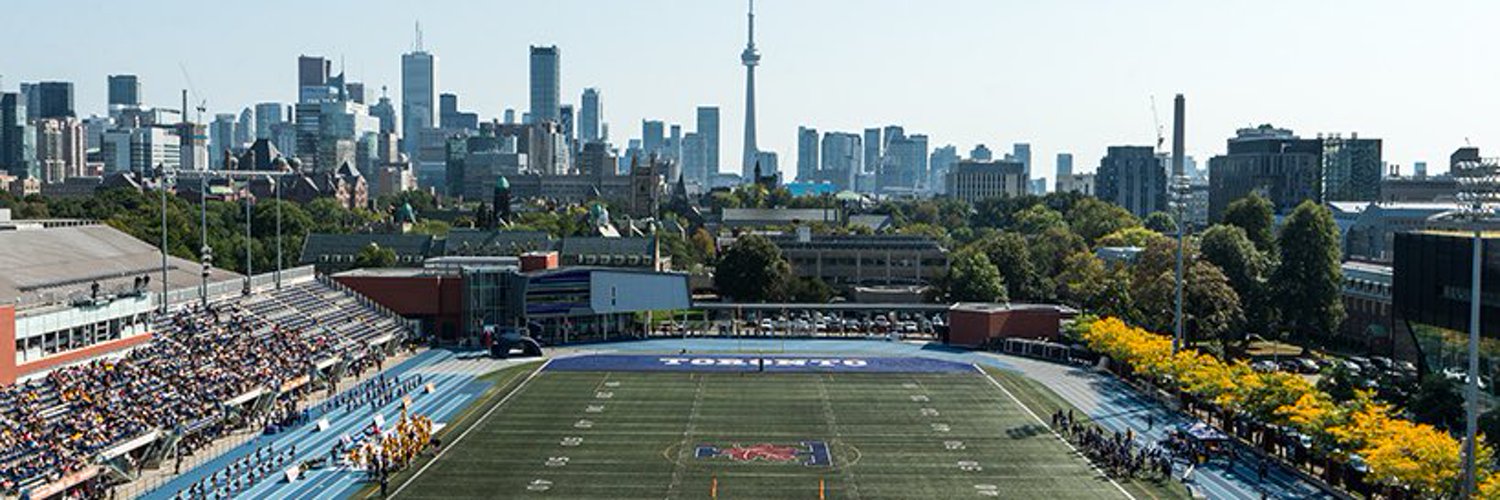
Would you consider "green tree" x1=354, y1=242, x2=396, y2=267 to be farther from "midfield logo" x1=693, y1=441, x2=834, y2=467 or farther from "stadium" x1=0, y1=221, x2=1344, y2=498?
"midfield logo" x1=693, y1=441, x2=834, y2=467

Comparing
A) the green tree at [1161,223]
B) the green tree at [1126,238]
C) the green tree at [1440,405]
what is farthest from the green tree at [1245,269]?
the green tree at [1161,223]

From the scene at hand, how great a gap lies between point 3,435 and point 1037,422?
→ 124ft

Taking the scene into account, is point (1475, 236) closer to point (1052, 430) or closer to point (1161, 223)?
point (1052, 430)

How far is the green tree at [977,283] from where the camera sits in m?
97.9

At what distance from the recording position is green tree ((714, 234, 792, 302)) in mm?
100875

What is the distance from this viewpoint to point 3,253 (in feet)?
205

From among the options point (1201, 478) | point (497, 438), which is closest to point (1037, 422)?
point (1201, 478)

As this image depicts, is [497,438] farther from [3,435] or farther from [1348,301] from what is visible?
[1348,301]

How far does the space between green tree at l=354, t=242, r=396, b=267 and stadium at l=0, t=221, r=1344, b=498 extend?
25.5m

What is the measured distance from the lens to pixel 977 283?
98062 millimetres

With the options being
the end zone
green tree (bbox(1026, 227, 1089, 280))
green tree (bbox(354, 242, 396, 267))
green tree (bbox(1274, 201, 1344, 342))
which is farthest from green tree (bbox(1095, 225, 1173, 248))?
green tree (bbox(354, 242, 396, 267))

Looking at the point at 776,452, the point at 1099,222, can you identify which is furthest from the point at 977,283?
the point at 1099,222

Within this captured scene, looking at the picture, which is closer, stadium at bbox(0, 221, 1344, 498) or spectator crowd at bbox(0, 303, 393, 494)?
spectator crowd at bbox(0, 303, 393, 494)

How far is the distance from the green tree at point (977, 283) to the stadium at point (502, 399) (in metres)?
12.2
